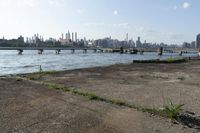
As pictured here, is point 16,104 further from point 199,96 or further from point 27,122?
point 199,96

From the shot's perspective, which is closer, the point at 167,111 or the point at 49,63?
the point at 167,111

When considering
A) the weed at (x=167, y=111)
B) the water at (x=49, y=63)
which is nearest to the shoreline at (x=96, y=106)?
the weed at (x=167, y=111)

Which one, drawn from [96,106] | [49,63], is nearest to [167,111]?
[96,106]

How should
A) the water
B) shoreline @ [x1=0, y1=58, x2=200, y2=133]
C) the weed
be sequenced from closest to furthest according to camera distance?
1. shoreline @ [x1=0, y1=58, x2=200, y2=133]
2. the weed
3. the water

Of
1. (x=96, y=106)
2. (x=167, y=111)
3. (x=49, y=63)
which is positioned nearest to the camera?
(x=167, y=111)

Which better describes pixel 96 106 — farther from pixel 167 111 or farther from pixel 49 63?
pixel 49 63

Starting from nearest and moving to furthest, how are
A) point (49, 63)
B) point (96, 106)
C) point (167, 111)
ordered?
point (167, 111) < point (96, 106) < point (49, 63)

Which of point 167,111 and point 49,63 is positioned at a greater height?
point 167,111

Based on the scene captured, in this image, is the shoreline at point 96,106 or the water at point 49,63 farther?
the water at point 49,63

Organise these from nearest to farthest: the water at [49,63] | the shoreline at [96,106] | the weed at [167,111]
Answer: the shoreline at [96,106]
the weed at [167,111]
the water at [49,63]

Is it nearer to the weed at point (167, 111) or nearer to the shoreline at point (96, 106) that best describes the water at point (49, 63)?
the shoreline at point (96, 106)

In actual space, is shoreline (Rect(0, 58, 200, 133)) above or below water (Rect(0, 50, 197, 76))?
above

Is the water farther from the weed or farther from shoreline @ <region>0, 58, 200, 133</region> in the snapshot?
the weed

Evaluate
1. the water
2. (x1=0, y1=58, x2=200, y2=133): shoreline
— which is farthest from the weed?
the water
